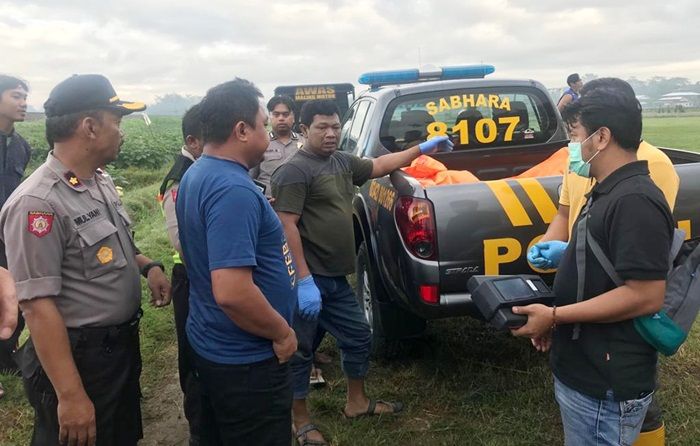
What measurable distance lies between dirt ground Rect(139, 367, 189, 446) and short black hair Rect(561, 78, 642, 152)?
2.62 meters

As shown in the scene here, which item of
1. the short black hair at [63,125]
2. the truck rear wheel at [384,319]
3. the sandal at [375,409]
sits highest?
the short black hair at [63,125]

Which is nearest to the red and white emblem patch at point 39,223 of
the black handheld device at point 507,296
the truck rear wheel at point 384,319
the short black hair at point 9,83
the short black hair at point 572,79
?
the black handheld device at point 507,296

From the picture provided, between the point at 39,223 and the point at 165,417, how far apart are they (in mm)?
1971

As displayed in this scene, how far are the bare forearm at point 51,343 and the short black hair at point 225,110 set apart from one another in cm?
74

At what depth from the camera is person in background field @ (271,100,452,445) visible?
288 centimetres

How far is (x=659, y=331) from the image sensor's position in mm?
A: 1726

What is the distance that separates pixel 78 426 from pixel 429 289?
1.68 metres

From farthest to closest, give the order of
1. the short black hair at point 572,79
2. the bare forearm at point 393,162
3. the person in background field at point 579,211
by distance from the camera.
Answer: the short black hair at point 572,79 → the bare forearm at point 393,162 → the person in background field at point 579,211

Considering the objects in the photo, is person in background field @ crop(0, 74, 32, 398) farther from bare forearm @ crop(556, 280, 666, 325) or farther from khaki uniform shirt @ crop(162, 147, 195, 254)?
bare forearm @ crop(556, 280, 666, 325)

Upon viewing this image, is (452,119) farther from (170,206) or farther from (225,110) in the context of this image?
(225,110)

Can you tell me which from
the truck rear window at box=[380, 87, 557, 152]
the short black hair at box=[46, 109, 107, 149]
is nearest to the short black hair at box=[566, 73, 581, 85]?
the truck rear window at box=[380, 87, 557, 152]

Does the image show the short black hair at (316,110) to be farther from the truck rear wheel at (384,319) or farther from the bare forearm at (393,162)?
the truck rear wheel at (384,319)

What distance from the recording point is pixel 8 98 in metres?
3.79

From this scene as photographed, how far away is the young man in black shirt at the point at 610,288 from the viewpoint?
1.63 m
